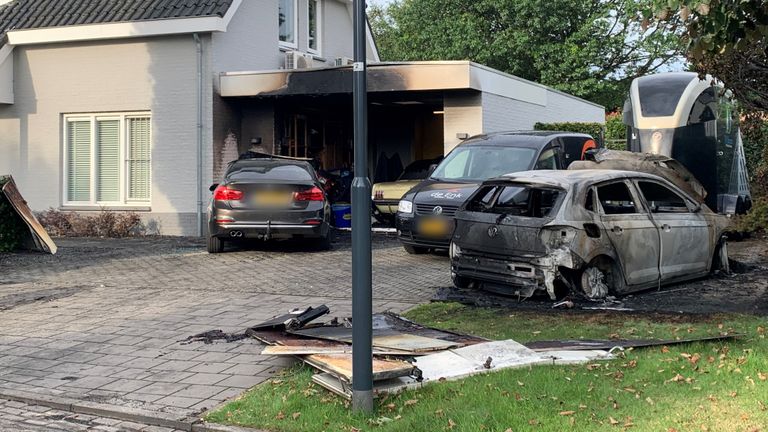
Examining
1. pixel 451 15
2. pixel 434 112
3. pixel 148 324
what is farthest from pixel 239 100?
pixel 451 15

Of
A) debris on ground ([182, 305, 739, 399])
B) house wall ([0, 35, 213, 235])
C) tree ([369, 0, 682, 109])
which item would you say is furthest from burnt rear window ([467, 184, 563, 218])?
tree ([369, 0, 682, 109])

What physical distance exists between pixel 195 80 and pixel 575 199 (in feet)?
35.8

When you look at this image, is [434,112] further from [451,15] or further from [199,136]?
[451,15]

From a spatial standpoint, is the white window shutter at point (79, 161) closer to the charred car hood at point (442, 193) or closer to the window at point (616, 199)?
the charred car hood at point (442, 193)

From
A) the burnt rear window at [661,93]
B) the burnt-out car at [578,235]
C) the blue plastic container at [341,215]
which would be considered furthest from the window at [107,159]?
the burnt rear window at [661,93]

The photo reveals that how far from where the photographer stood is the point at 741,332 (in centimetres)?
697

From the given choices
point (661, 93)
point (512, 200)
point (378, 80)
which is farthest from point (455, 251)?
point (661, 93)

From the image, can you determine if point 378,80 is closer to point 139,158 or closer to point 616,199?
point 139,158

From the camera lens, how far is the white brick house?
17109 millimetres

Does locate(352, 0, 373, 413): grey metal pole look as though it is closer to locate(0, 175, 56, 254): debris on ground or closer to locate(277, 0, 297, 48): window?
locate(0, 175, 56, 254): debris on ground

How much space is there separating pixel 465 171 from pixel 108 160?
30.7 feet

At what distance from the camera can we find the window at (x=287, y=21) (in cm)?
2016

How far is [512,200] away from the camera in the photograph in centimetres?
967

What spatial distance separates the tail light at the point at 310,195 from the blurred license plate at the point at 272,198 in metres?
0.11
